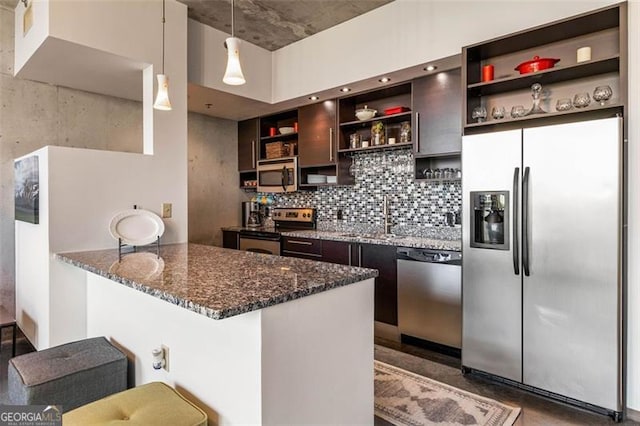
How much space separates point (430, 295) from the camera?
3182 mm

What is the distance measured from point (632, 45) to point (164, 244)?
347 cm

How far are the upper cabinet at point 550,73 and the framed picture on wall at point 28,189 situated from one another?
3134mm

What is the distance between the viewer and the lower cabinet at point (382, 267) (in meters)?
3.44

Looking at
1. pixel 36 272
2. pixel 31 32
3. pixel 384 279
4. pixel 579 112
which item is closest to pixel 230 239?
pixel 384 279

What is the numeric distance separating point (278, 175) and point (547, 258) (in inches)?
130

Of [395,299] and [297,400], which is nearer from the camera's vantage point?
[297,400]

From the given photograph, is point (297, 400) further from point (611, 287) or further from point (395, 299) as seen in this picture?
point (395, 299)

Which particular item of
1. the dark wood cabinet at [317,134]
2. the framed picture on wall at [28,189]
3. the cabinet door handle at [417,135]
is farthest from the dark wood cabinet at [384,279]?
the framed picture on wall at [28,189]

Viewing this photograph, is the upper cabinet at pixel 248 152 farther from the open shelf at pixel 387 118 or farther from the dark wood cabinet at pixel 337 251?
the dark wood cabinet at pixel 337 251

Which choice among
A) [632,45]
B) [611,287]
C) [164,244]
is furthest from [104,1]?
[611,287]

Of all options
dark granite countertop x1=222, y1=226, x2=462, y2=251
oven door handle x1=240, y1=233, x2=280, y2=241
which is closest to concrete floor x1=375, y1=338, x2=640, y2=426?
dark granite countertop x1=222, y1=226, x2=462, y2=251

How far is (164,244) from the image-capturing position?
2992mm

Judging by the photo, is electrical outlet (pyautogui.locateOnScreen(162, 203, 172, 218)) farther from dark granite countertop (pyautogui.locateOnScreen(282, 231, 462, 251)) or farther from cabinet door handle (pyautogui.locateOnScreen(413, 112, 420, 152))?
cabinet door handle (pyautogui.locateOnScreen(413, 112, 420, 152))

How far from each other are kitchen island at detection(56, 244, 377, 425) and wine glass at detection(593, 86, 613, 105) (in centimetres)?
200
